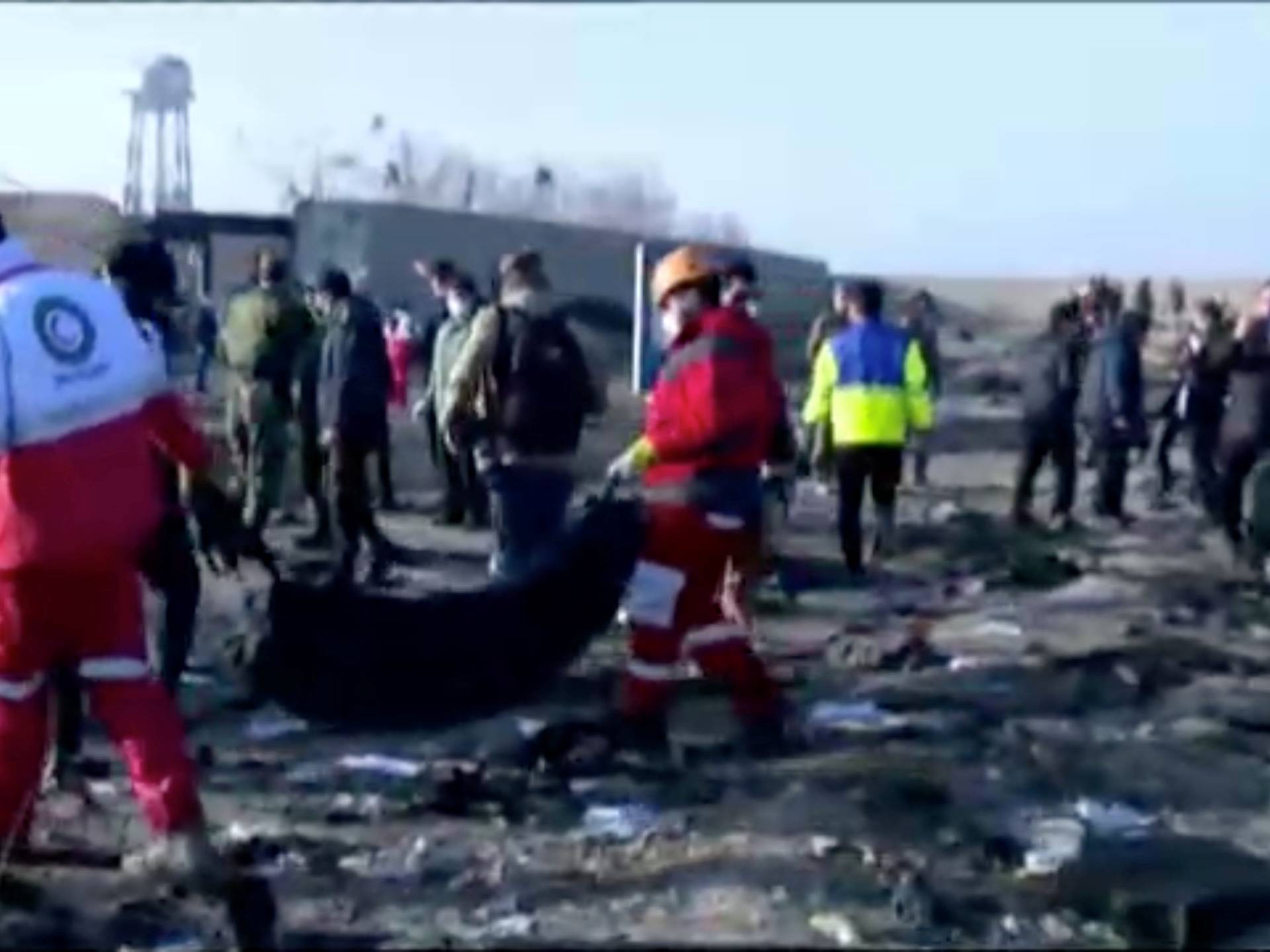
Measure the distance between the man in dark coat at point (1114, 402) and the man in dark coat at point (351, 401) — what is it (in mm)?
6597

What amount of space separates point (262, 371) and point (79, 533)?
31.1 ft

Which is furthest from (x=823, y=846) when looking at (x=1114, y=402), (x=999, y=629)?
(x=1114, y=402)

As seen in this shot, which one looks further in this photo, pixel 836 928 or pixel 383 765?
pixel 383 765

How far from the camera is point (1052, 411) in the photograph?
20.8 meters

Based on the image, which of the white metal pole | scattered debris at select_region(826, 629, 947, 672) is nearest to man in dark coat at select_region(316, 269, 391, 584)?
scattered debris at select_region(826, 629, 947, 672)

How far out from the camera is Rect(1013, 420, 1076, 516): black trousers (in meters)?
20.8

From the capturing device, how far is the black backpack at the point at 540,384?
1338cm

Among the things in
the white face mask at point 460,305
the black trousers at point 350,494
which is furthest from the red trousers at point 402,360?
the black trousers at point 350,494

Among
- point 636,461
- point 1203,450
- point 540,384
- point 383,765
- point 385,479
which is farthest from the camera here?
point 1203,450

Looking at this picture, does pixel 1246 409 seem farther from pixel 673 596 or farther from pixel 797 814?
pixel 797 814

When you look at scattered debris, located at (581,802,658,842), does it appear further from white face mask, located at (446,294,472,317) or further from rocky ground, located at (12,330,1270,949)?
white face mask, located at (446,294,472,317)

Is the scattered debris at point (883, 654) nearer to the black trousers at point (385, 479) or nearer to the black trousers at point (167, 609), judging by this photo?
the black trousers at point (167, 609)

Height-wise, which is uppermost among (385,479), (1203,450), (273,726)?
(1203,450)

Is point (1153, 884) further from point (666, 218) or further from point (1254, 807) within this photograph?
point (666, 218)
